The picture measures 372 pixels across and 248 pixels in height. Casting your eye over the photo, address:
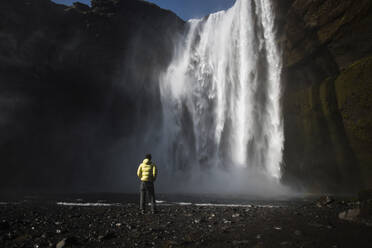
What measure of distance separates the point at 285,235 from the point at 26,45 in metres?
Answer: 35.8

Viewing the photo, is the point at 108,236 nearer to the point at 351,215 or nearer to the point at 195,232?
the point at 195,232

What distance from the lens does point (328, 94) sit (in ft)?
51.6

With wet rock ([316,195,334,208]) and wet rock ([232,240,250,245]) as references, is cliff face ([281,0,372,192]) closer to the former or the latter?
wet rock ([316,195,334,208])

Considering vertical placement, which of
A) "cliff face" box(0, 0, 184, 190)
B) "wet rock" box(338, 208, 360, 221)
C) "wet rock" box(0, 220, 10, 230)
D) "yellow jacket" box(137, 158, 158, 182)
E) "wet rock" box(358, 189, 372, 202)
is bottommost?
"wet rock" box(0, 220, 10, 230)

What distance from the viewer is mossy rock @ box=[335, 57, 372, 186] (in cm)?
1322

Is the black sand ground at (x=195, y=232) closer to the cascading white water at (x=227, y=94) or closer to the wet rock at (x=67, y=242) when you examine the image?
the wet rock at (x=67, y=242)

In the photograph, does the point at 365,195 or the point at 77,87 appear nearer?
the point at 365,195

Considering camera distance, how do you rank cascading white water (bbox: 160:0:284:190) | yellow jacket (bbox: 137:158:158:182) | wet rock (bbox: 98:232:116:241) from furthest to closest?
cascading white water (bbox: 160:0:284:190), yellow jacket (bbox: 137:158:158:182), wet rock (bbox: 98:232:116:241)

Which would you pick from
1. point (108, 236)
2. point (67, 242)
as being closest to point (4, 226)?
point (67, 242)

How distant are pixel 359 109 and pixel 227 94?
12.7 metres

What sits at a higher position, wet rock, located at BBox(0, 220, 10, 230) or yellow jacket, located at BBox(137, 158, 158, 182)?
yellow jacket, located at BBox(137, 158, 158, 182)

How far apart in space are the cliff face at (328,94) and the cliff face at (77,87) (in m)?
21.0

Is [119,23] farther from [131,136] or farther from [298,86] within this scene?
[298,86]

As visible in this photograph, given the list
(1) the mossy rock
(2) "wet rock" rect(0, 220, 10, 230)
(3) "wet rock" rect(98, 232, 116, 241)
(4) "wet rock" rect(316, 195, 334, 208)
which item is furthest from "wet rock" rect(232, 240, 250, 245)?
(1) the mossy rock
